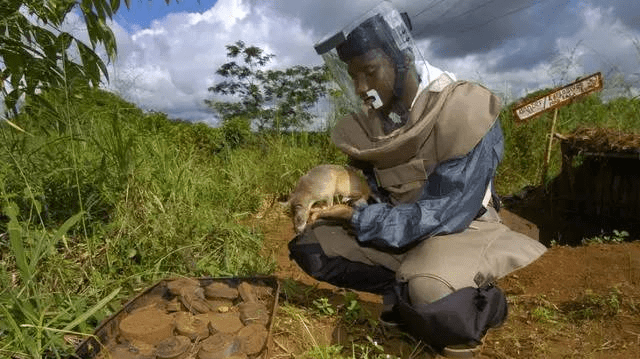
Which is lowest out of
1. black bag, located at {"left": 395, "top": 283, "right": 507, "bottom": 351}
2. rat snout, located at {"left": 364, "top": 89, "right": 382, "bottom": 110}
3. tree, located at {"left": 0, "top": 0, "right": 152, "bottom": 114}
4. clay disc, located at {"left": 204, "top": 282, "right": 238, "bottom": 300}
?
black bag, located at {"left": 395, "top": 283, "right": 507, "bottom": 351}

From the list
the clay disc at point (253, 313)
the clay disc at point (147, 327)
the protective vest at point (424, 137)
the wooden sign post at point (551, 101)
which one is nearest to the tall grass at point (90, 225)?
the clay disc at point (147, 327)

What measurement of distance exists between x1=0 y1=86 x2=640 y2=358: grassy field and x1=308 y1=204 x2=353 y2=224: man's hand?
920 mm

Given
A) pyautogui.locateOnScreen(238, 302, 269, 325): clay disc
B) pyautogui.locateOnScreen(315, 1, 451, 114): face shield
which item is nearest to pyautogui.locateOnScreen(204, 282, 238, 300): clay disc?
pyautogui.locateOnScreen(238, 302, 269, 325): clay disc

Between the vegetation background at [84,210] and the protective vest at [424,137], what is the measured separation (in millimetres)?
1195

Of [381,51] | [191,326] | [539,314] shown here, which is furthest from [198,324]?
[539,314]

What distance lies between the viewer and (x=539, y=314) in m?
2.87

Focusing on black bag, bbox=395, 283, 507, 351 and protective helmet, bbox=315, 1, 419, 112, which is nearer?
black bag, bbox=395, 283, 507, 351

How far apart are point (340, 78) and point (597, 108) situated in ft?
22.0

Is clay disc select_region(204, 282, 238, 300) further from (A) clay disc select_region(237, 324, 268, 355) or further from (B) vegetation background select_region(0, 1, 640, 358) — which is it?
(B) vegetation background select_region(0, 1, 640, 358)

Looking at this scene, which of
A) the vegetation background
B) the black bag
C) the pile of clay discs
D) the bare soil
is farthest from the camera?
the bare soil

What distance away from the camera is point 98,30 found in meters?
2.11

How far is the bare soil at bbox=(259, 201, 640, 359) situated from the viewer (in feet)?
7.61

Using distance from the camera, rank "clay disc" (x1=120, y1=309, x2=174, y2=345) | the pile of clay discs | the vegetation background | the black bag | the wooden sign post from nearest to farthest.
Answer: the black bag
the pile of clay discs
"clay disc" (x1=120, y1=309, x2=174, y2=345)
the vegetation background
the wooden sign post

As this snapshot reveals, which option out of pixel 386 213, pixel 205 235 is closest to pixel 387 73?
pixel 386 213
